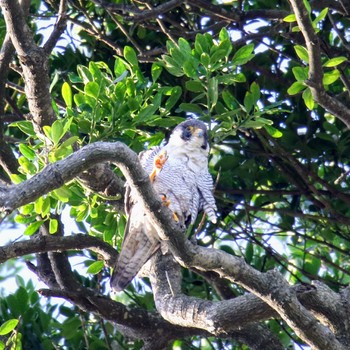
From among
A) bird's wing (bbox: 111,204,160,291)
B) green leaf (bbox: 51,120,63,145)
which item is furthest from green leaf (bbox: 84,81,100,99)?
bird's wing (bbox: 111,204,160,291)

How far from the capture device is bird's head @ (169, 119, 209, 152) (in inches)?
242

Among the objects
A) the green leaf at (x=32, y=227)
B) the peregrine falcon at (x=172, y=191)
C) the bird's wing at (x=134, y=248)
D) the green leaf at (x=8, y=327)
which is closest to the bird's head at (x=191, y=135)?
the peregrine falcon at (x=172, y=191)

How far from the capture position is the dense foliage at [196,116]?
5.00 m

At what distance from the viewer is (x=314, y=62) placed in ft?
14.8

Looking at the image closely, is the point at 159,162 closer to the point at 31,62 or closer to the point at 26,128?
the point at 26,128

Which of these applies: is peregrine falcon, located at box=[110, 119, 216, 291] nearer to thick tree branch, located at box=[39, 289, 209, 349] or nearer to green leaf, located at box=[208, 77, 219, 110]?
thick tree branch, located at box=[39, 289, 209, 349]

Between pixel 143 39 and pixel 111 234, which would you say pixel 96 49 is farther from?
pixel 111 234

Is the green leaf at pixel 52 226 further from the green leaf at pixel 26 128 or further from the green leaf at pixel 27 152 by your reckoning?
the green leaf at pixel 27 152

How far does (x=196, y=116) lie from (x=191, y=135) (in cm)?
35

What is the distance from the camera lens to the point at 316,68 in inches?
179

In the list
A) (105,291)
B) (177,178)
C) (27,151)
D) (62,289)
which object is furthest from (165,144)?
(27,151)

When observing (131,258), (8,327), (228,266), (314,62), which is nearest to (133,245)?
(131,258)

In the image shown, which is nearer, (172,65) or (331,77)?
(331,77)

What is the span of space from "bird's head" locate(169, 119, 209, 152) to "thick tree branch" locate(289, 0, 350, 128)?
153 cm
